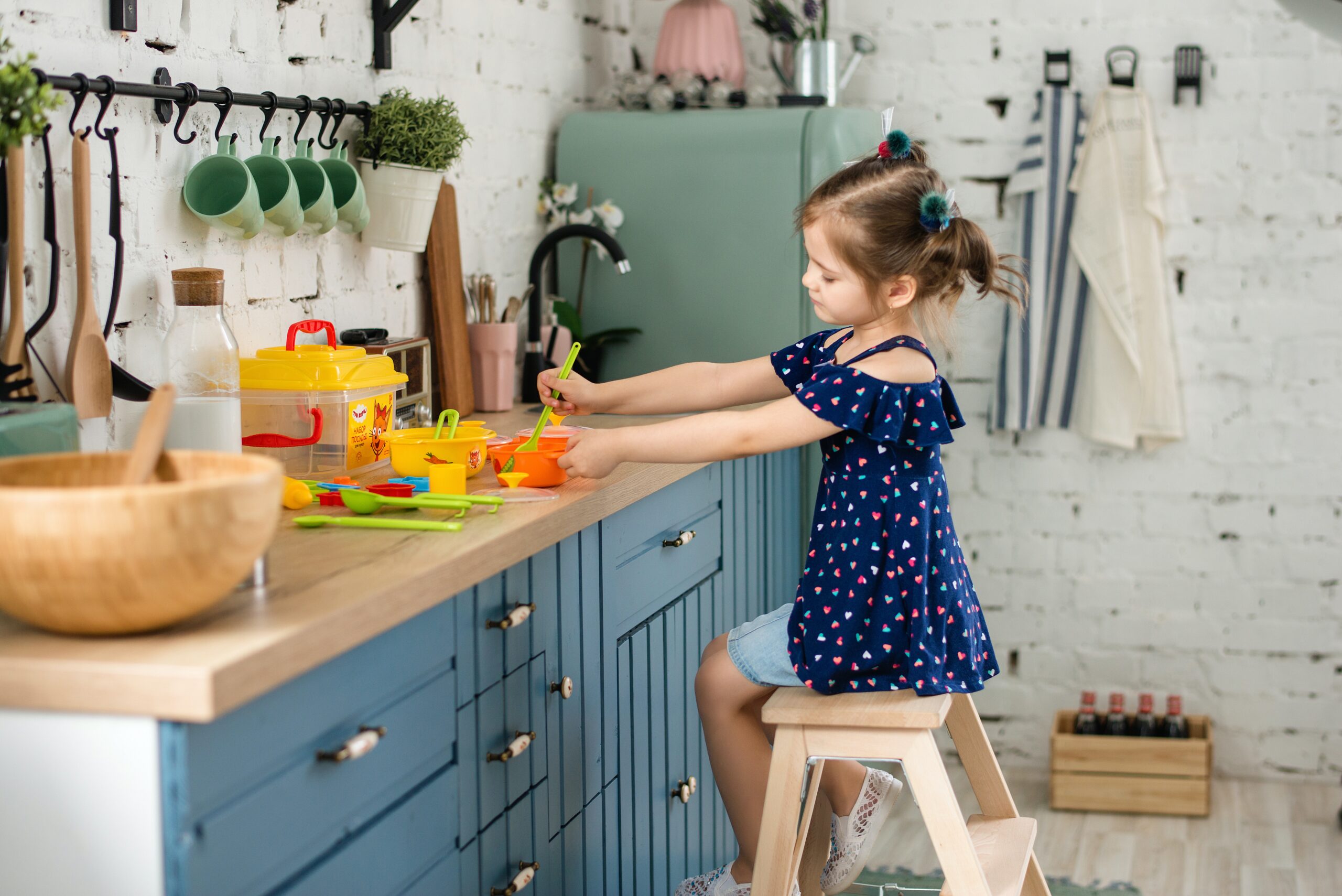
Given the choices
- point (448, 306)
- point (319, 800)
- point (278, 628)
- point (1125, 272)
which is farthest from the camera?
point (1125, 272)

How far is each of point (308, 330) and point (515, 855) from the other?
79cm

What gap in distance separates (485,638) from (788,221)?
1486 millimetres

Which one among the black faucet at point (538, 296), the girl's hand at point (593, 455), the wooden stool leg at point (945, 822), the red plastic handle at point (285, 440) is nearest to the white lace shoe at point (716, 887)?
the wooden stool leg at point (945, 822)

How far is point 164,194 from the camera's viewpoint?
5.76 feet

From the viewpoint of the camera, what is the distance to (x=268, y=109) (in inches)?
75.5

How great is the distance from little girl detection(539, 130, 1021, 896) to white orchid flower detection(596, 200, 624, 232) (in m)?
1.09

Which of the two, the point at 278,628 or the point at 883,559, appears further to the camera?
the point at 883,559

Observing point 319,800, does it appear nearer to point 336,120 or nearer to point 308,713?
point 308,713

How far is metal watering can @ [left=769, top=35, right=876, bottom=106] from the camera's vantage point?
2.96m

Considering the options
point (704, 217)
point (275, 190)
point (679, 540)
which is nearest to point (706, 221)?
point (704, 217)

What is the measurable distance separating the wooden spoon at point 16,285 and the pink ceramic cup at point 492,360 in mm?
1113

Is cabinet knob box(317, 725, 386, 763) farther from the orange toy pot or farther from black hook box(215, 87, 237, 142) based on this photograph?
black hook box(215, 87, 237, 142)

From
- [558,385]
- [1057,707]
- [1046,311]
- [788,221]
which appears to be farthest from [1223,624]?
[558,385]

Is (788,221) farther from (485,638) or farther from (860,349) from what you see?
(485,638)
